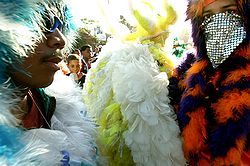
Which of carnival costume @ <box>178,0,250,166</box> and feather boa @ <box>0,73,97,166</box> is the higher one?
feather boa @ <box>0,73,97,166</box>

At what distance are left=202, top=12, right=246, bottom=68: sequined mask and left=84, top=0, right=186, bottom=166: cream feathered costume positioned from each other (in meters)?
0.22

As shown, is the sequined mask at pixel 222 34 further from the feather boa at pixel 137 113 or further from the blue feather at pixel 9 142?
the blue feather at pixel 9 142

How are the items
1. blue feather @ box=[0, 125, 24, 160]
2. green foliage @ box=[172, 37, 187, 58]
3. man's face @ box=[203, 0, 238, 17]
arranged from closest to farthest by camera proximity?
blue feather @ box=[0, 125, 24, 160] → man's face @ box=[203, 0, 238, 17] → green foliage @ box=[172, 37, 187, 58]

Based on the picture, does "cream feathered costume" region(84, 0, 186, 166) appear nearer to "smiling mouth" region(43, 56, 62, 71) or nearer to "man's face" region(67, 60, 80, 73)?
"smiling mouth" region(43, 56, 62, 71)

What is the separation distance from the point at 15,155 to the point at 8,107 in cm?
16

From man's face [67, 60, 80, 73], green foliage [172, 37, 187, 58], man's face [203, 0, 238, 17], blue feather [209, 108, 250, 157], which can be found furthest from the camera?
man's face [67, 60, 80, 73]

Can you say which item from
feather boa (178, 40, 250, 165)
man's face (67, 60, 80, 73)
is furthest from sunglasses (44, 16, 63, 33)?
man's face (67, 60, 80, 73)

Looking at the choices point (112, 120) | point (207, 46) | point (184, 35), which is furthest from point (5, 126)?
point (184, 35)

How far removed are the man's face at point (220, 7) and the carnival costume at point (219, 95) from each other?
0.02 m

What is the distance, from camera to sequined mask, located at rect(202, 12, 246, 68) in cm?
141

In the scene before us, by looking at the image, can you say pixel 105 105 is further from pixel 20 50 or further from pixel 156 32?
pixel 20 50

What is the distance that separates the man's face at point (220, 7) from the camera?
141cm

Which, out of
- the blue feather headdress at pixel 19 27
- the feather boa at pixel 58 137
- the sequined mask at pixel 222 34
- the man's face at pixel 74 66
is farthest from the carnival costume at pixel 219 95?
the man's face at pixel 74 66

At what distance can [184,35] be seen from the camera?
177 cm
